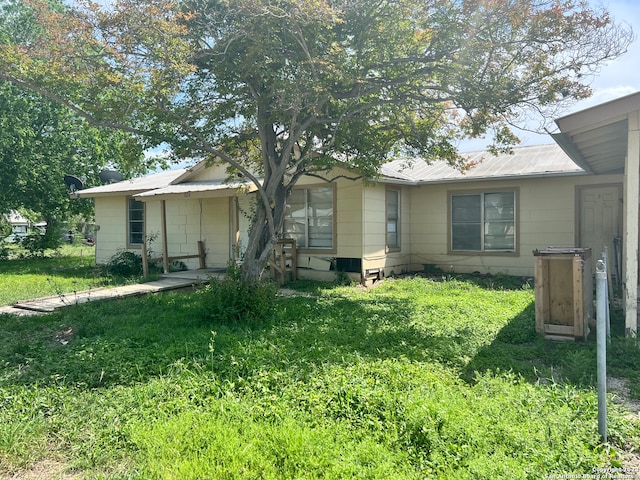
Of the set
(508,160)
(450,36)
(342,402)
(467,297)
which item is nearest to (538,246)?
(508,160)

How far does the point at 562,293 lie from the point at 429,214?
624 centimetres

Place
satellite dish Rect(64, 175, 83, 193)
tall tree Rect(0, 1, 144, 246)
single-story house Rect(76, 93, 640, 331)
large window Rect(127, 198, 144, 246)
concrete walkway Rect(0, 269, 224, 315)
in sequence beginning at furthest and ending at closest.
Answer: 1. satellite dish Rect(64, 175, 83, 193)
2. tall tree Rect(0, 1, 144, 246)
3. large window Rect(127, 198, 144, 246)
4. single-story house Rect(76, 93, 640, 331)
5. concrete walkway Rect(0, 269, 224, 315)

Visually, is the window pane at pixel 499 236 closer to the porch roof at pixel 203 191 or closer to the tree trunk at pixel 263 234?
the tree trunk at pixel 263 234

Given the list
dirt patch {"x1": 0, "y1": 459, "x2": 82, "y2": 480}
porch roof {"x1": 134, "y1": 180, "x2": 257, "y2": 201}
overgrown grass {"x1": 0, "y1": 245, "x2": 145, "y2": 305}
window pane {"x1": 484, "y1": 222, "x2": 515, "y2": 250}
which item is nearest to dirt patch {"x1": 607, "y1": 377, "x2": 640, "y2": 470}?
dirt patch {"x1": 0, "y1": 459, "x2": 82, "y2": 480}

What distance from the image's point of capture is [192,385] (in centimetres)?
366

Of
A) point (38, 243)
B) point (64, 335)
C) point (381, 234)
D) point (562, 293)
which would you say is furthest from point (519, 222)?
point (38, 243)

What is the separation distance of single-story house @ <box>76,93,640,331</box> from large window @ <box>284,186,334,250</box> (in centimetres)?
2

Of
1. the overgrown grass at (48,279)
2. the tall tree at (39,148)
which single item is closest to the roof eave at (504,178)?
the overgrown grass at (48,279)

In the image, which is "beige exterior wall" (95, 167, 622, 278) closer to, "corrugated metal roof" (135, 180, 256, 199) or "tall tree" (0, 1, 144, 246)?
"corrugated metal roof" (135, 180, 256, 199)

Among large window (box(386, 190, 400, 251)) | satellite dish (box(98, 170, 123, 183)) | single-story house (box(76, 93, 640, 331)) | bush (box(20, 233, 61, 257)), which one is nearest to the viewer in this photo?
single-story house (box(76, 93, 640, 331))

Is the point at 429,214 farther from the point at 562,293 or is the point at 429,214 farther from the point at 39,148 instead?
the point at 39,148

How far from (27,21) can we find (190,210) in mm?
11772

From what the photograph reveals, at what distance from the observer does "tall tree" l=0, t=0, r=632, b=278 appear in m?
6.07

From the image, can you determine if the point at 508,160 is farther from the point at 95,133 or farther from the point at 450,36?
the point at 95,133
